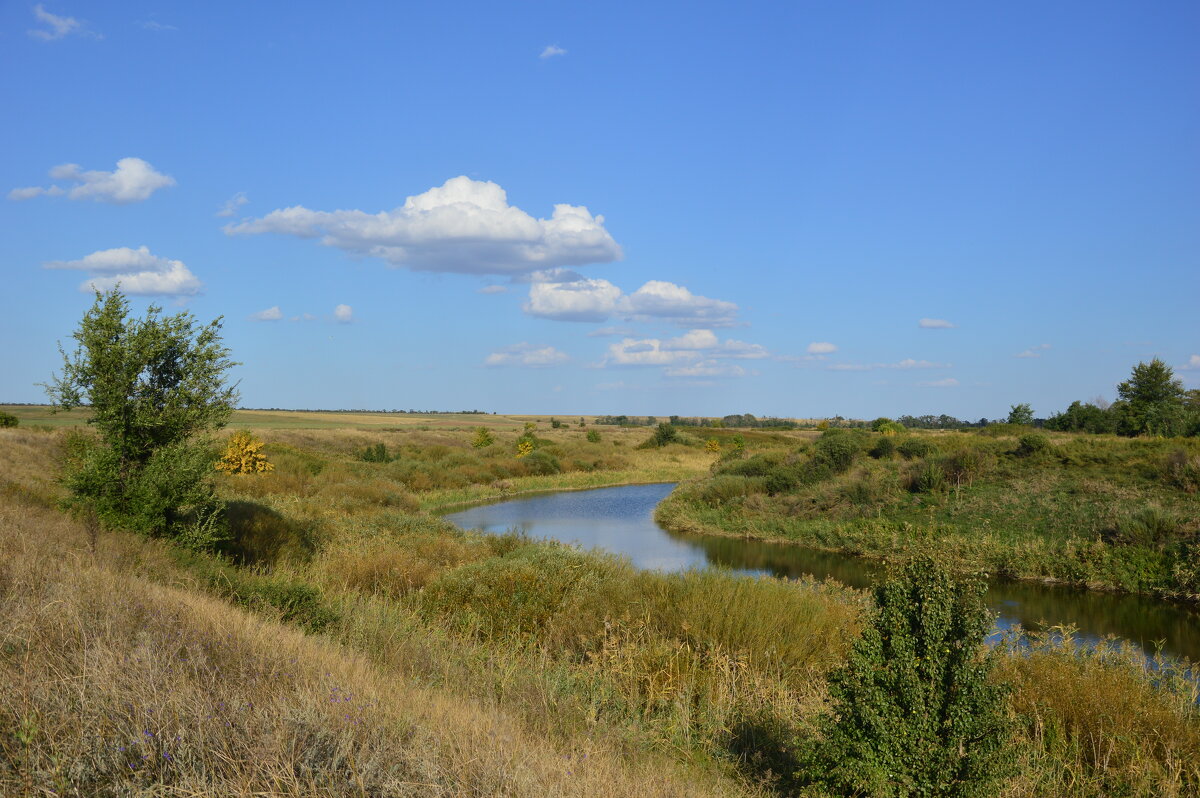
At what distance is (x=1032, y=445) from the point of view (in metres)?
26.1

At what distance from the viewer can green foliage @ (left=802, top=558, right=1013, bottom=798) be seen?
4152mm

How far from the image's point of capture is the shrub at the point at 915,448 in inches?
1161

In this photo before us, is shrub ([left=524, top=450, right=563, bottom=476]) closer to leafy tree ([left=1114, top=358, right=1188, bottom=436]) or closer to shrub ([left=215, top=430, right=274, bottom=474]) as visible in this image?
shrub ([left=215, top=430, right=274, bottom=474])

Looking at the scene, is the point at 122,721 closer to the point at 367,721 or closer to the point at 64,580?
the point at 367,721

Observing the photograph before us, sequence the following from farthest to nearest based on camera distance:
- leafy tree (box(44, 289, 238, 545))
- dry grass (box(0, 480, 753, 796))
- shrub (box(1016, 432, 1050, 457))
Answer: shrub (box(1016, 432, 1050, 457)) < leafy tree (box(44, 289, 238, 545)) < dry grass (box(0, 480, 753, 796))

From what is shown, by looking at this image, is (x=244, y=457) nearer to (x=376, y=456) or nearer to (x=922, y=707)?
(x=376, y=456)

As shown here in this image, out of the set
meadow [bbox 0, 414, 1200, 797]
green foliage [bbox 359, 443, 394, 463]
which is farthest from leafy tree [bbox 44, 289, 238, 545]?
green foliage [bbox 359, 443, 394, 463]

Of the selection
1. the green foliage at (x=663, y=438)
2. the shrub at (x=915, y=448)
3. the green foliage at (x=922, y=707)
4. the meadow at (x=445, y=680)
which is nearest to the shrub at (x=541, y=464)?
the green foliage at (x=663, y=438)

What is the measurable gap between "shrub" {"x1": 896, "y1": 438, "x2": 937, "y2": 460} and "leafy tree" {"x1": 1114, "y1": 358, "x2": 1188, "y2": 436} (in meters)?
16.6

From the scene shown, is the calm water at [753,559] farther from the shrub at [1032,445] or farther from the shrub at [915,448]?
the shrub at [1032,445]

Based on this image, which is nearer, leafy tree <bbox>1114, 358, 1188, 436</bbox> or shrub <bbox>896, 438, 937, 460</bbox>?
shrub <bbox>896, 438, 937, 460</bbox>

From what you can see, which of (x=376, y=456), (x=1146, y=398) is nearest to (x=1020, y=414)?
(x=1146, y=398)

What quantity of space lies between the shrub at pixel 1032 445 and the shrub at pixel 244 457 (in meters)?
28.6

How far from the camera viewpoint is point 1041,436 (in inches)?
1051
